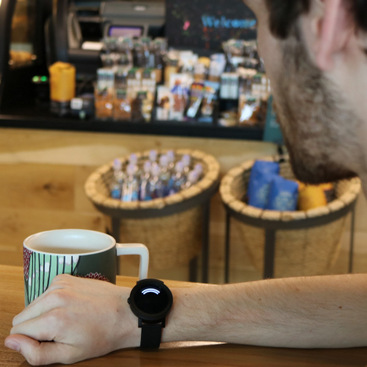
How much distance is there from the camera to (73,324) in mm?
955

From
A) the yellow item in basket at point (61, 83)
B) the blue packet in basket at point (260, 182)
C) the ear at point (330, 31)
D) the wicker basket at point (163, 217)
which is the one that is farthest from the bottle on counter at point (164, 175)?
the ear at point (330, 31)

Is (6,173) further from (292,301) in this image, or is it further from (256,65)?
(292,301)

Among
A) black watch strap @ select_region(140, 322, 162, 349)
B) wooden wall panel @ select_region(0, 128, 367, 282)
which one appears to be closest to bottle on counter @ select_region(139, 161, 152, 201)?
wooden wall panel @ select_region(0, 128, 367, 282)

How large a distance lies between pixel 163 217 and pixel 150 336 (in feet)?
5.09

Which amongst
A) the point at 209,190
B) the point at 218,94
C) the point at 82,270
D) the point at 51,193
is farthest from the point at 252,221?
the point at 82,270

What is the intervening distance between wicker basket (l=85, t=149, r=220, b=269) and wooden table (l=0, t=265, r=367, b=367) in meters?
1.46

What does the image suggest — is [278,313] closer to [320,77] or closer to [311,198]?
[320,77]

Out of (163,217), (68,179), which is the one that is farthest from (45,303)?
(68,179)

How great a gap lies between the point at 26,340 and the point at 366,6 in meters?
0.61

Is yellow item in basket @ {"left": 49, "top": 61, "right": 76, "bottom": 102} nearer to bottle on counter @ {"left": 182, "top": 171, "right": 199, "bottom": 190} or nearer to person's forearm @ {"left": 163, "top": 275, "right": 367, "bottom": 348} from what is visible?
bottle on counter @ {"left": 182, "top": 171, "right": 199, "bottom": 190}

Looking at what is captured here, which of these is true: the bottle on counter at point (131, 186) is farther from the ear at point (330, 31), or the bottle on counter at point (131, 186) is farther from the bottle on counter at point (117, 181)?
the ear at point (330, 31)

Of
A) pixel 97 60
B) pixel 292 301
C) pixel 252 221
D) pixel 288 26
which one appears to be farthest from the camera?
pixel 97 60

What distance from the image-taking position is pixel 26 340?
0.92 meters

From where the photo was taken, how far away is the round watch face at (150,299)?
1020 millimetres
